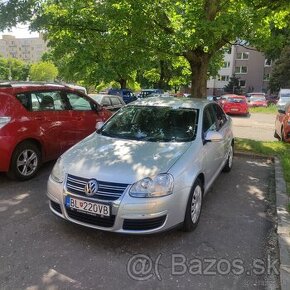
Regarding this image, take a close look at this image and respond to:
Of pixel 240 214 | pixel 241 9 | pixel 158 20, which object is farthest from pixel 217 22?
pixel 240 214

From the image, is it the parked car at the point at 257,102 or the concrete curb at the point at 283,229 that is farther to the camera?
the parked car at the point at 257,102

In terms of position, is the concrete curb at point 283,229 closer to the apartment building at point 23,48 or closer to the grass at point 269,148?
the grass at point 269,148

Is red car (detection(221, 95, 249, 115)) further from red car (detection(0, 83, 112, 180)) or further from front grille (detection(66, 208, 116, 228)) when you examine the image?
front grille (detection(66, 208, 116, 228))

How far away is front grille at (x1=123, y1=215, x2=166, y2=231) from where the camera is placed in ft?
12.5

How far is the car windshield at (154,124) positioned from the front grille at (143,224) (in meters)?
1.36

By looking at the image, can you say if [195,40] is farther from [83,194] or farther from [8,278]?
[8,278]

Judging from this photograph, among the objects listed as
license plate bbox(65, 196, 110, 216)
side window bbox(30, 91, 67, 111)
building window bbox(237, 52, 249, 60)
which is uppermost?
building window bbox(237, 52, 249, 60)

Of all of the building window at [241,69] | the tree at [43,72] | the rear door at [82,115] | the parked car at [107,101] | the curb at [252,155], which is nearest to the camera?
the rear door at [82,115]

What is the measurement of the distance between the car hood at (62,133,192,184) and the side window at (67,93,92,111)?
2575 mm

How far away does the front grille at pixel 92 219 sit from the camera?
3818mm

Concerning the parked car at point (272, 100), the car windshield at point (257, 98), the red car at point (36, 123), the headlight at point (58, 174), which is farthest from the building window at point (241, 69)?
the headlight at point (58, 174)

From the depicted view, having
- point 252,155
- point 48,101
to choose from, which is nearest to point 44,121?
point 48,101

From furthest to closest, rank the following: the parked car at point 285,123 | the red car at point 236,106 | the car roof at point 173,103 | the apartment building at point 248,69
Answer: the apartment building at point 248,69
the red car at point 236,106
the parked car at point 285,123
the car roof at point 173,103

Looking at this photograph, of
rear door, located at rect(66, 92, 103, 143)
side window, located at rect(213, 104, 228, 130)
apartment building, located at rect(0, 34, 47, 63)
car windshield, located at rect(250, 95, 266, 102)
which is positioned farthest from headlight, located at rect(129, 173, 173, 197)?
apartment building, located at rect(0, 34, 47, 63)
